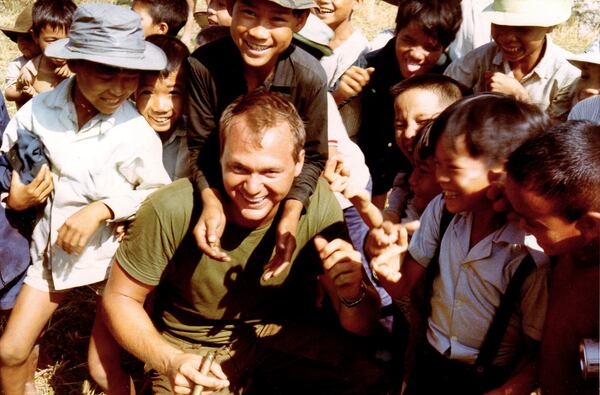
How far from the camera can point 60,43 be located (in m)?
3.66

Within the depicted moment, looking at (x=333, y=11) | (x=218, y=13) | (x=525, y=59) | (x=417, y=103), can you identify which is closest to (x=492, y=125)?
(x=417, y=103)

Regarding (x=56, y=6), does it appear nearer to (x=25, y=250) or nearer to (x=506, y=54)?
(x=25, y=250)

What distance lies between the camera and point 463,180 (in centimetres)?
272

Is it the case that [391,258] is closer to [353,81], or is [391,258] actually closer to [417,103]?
[417,103]

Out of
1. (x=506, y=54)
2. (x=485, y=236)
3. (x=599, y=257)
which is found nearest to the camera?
(x=599, y=257)

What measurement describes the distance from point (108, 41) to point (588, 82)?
2687 mm

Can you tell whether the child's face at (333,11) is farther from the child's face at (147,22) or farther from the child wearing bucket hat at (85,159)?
the child's face at (147,22)

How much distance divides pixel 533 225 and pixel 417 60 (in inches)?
76.8

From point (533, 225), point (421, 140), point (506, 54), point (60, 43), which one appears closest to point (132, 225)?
point (60, 43)

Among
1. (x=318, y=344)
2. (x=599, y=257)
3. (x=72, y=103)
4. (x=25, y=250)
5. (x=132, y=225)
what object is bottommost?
(x=318, y=344)

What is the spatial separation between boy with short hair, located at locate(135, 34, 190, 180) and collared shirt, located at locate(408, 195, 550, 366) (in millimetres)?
1534

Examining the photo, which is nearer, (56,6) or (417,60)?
(417,60)

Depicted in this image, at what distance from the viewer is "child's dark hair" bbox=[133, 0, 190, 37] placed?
17.1 feet

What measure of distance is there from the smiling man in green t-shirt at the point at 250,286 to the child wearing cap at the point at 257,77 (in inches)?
6.5
